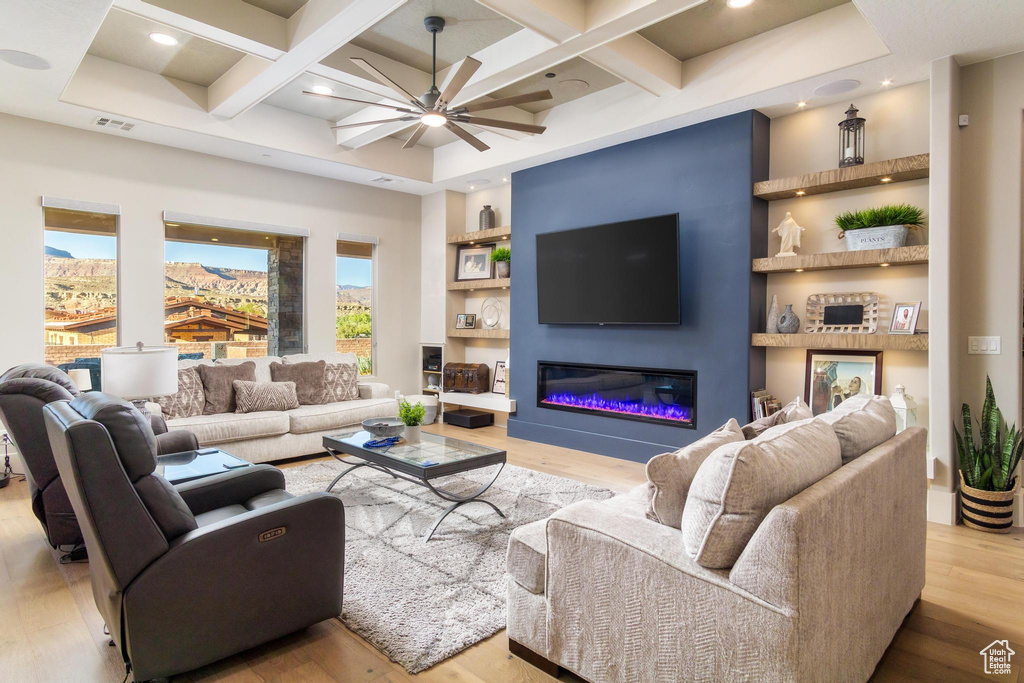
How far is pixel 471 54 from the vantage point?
4.30 m

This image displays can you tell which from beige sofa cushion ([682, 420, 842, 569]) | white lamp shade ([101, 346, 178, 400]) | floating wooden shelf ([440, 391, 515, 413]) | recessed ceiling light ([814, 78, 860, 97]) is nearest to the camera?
beige sofa cushion ([682, 420, 842, 569])

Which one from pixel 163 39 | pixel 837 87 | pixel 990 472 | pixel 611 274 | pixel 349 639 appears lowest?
pixel 349 639

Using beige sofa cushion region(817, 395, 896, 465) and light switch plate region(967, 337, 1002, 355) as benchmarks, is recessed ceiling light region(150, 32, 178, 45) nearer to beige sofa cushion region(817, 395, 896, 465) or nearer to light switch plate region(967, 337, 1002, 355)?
beige sofa cushion region(817, 395, 896, 465)

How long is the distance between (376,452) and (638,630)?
7.24 ft

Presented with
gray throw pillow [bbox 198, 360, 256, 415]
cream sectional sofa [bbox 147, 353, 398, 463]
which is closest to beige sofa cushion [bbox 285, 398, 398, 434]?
cream sectional sofa [bbox 147, 353, 398, 463]

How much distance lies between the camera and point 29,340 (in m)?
4.54

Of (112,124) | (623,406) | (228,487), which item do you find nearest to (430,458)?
(228,487)

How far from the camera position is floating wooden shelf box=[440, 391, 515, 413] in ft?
20.0

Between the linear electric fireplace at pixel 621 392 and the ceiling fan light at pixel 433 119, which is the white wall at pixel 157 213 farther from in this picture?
the ceiling fan light at pixel 433 119

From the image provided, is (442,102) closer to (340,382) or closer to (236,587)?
(236,587)

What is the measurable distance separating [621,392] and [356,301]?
334cm

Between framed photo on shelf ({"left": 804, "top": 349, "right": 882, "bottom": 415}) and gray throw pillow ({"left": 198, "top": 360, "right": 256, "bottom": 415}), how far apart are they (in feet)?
15.3

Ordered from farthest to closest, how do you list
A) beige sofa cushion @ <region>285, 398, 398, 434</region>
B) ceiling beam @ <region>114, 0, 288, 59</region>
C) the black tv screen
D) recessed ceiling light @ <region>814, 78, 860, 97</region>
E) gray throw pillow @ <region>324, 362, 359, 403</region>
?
1. gray throw pillow @ <region>324, 362, 359, 403</region>
2. beige sofa cushion @ <region>285, 398, 398, 434</region>
3. the black tv screen
4. recessed ceiling light @ <region>814, 78, 860, 97</region>
5. ceiling beam @ <region>114, 0, 288, 59</region>

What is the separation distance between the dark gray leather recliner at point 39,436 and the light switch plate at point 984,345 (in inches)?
197
